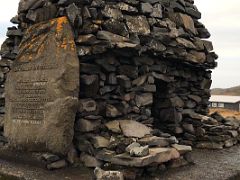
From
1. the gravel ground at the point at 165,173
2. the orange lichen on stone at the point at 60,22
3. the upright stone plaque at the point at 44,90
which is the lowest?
the gravel ground at the point at 165,173

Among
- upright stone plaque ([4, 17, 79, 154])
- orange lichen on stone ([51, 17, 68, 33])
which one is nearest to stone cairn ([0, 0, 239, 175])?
orange lichen on stone ([51, 17, 68, 33])

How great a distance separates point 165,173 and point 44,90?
2639mm

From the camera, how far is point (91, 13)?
7.11 metres

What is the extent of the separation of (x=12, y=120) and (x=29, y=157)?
1.00 m

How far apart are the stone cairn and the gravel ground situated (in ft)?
0.76

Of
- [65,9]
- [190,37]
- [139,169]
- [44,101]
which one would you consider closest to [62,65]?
[44,101]

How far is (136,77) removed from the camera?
25.6 feet

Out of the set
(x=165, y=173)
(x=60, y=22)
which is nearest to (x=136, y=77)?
(x=60, y=22)

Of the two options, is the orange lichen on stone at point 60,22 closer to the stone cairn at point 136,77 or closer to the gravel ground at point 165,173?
the stone cairn at point 136,77

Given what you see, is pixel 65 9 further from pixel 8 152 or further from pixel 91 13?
pixel 8 152

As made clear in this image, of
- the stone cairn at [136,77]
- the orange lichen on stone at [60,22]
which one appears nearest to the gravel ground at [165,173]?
the stone cairn at [136,77]

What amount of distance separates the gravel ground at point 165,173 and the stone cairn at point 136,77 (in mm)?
233

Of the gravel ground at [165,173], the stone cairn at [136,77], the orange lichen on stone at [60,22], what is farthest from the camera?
the orange lichen on stone at [60,22]

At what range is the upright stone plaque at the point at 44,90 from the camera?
6492mm
